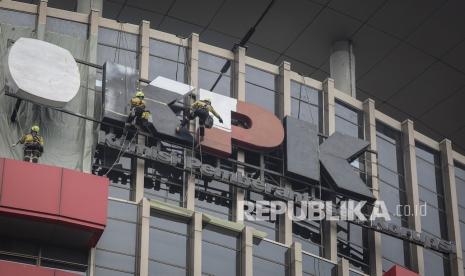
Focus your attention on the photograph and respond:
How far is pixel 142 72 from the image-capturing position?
161 feet

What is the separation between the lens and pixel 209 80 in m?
50.9

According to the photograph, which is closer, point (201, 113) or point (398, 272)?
point (201, 113)

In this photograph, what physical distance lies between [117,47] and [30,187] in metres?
9.48

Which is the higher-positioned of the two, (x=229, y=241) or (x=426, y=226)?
(x=426, y=226)

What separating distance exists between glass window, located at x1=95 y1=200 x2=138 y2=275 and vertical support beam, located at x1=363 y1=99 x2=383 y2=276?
11214 millimetres

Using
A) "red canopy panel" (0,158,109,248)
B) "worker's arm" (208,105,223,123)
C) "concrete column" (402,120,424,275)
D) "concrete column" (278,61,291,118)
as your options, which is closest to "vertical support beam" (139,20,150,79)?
"worker's arm" (208,105,223,123)

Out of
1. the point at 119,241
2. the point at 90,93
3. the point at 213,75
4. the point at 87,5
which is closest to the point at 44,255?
the point at 119,241

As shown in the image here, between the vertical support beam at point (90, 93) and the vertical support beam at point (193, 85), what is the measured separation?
12.8 feet

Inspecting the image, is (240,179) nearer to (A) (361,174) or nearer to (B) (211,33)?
(A) (361,174)

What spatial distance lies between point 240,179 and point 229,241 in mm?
2822

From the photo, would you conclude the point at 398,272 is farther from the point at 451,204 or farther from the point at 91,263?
the point at 91,263

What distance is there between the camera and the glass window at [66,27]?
49.2 meters

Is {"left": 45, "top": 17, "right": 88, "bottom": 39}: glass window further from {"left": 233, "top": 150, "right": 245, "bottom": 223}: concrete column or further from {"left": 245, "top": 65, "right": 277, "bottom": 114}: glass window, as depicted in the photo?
{"left": 233, "top": 150, "right": 245, "bottom": 223}: concrete column

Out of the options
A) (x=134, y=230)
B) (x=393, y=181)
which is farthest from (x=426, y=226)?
(x=134, y=230)
